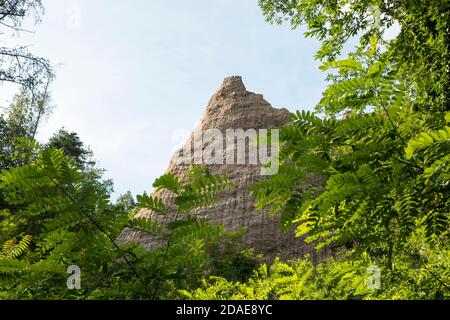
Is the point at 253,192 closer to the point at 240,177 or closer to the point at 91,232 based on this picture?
the point at 91,232

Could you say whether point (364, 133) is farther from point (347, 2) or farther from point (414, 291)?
point (347, 2)

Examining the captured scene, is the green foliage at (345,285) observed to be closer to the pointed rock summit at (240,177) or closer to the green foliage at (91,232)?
the green foliage at (91,232)

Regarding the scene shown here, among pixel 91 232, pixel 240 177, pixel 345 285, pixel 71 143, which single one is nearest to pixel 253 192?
pixel 91 232

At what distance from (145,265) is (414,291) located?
5.56ft

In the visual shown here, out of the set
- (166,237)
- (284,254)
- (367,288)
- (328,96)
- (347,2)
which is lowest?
(367,288)

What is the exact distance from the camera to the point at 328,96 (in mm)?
1856

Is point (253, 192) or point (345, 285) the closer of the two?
point (253, 192)

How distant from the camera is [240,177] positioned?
2847 centimetres

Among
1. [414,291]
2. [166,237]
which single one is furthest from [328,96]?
[414,291]

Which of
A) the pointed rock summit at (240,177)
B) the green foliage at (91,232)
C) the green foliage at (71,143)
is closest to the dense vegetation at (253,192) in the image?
the green foliage at (91,232)

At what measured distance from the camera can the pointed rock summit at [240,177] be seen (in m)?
25.4

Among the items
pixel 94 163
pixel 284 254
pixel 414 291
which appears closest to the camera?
pixel 414 291

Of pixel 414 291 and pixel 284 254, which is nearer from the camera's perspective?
pixel 414 291

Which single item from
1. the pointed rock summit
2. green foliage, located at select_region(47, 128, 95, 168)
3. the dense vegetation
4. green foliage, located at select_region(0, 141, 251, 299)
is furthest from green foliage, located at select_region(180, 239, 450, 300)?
green foliage, located at select_region(47, 128, 95, 168)
